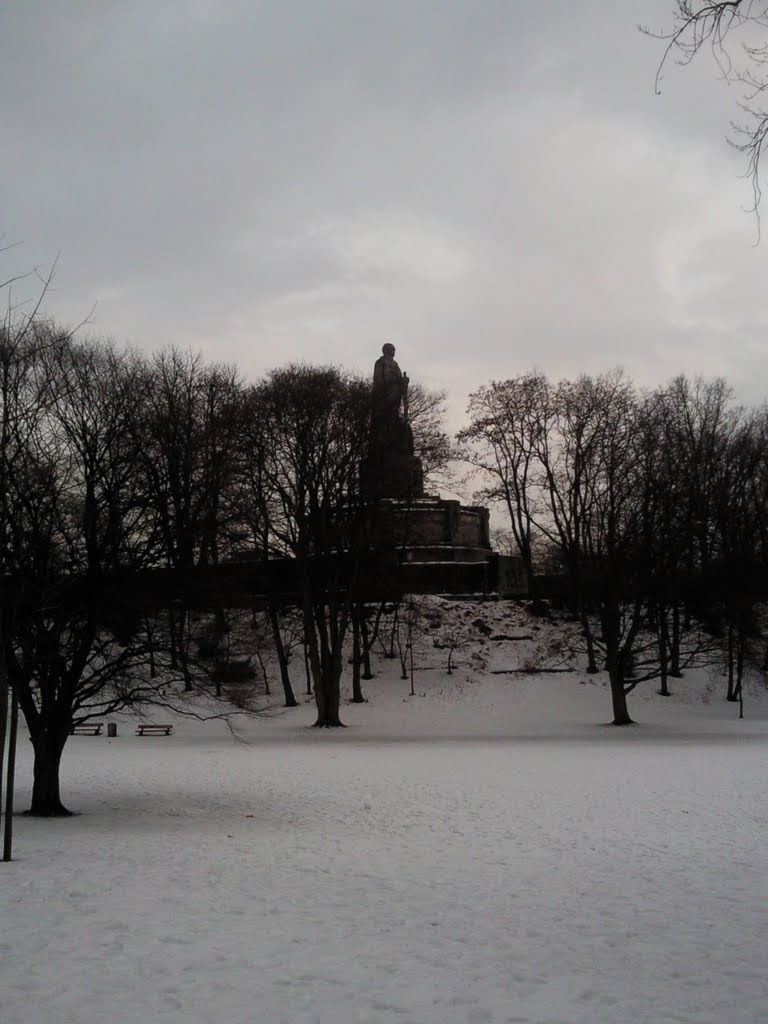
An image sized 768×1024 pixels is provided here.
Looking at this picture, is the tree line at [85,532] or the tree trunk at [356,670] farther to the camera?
the tree trunk at [356,670]

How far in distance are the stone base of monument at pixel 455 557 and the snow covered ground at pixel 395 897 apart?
910 inches

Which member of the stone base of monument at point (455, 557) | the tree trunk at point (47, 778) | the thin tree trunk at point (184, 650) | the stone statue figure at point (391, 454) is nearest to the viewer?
the tree trunk at point (47, 778)

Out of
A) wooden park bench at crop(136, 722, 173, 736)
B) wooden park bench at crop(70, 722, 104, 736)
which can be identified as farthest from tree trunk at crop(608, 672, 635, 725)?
wooden park bench at crop(70, 722, 104, 736)

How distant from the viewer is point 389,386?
44.0 metres

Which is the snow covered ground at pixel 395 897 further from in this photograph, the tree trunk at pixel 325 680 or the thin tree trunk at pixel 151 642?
the tree trunk at pixel 325 680

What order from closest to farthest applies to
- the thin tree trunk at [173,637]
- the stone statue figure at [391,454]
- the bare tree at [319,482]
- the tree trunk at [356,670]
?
the thin tree trunk at [173,637] → the bare tree at [319,482] → the stone statue figure at [391,454] → the tree trunk at [356,670]

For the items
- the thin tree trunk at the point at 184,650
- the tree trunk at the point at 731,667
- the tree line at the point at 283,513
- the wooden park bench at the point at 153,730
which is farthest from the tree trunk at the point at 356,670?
the thin tree trunk at the point at 184,650

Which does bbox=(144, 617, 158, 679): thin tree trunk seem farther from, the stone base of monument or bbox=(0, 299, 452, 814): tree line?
the stone base of monument

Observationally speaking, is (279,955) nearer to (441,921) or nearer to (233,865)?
(441,921)

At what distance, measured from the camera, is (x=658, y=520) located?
3603 centimetres

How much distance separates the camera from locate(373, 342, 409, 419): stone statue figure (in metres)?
36.5

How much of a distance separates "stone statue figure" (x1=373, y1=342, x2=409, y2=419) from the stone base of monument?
196 inches

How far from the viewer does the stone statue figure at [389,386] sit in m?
36.5

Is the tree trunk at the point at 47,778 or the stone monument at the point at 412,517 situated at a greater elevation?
the stone monument at the point at 412,517
